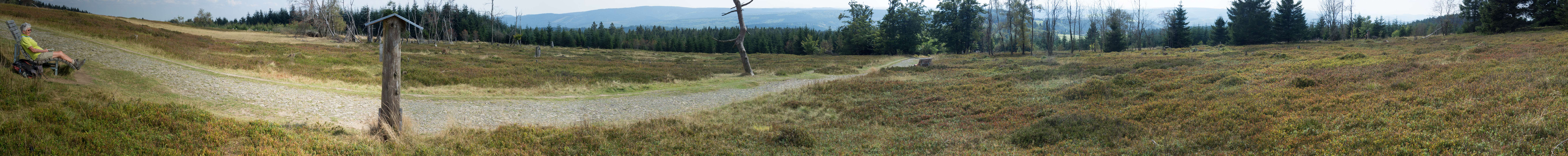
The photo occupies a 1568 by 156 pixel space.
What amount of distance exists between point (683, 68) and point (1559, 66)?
86.8 feet

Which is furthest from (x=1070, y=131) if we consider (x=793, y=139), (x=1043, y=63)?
(x=1043, y=63)

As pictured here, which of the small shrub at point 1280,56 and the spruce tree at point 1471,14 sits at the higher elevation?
the spruce tree at point 1471,14

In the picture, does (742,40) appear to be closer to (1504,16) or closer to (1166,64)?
(1166,64)

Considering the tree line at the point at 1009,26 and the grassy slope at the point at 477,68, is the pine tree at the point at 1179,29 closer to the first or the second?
the tree line at the point at 1009,26

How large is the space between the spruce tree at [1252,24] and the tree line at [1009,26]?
0.12 m

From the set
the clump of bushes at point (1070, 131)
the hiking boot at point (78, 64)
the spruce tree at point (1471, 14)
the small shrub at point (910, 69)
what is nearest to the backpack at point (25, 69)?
the hiking boot at point (78, 64)

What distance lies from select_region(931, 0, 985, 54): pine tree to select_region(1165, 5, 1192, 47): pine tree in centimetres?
2742

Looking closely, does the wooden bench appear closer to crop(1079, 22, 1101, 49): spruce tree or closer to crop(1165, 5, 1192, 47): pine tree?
crop(1079, 22, 1101, 49): spruce tree

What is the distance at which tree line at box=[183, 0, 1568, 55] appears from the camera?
186ft

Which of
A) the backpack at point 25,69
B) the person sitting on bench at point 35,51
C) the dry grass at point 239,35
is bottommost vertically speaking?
the backpack at point 25,69

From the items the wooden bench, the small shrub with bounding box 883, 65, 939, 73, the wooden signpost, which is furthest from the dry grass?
the small shrub with bounding box 883, 65, 939, 73

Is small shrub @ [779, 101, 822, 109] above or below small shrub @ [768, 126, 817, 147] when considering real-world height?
above

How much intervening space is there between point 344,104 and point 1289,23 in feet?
270

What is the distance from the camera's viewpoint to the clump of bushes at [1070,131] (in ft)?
28.0
